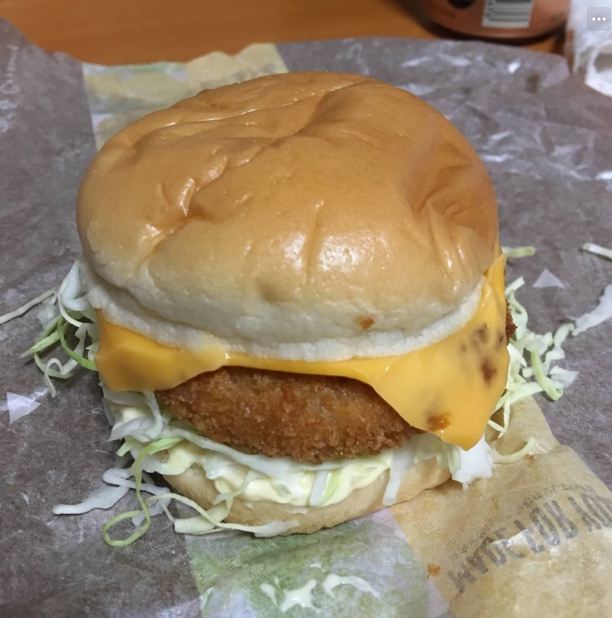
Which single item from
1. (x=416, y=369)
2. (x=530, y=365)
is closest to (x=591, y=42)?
(x=530, y=365)

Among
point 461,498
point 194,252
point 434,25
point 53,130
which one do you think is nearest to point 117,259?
point 194,252

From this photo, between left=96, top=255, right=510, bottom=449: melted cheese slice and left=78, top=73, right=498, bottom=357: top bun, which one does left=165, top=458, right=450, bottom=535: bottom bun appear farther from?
left=78, top=73, right=498, bottom=357: top bun

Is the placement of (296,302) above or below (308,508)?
above

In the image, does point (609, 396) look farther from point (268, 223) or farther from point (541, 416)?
point (268, 223)

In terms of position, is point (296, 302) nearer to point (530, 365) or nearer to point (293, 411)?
point (293, 411)

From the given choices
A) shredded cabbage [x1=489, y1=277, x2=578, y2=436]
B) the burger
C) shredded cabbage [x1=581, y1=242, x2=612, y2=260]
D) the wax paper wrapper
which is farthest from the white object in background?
the burger

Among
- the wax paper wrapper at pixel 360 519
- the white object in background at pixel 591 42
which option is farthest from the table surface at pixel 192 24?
the wax paper wrapper at pixel 360 519
